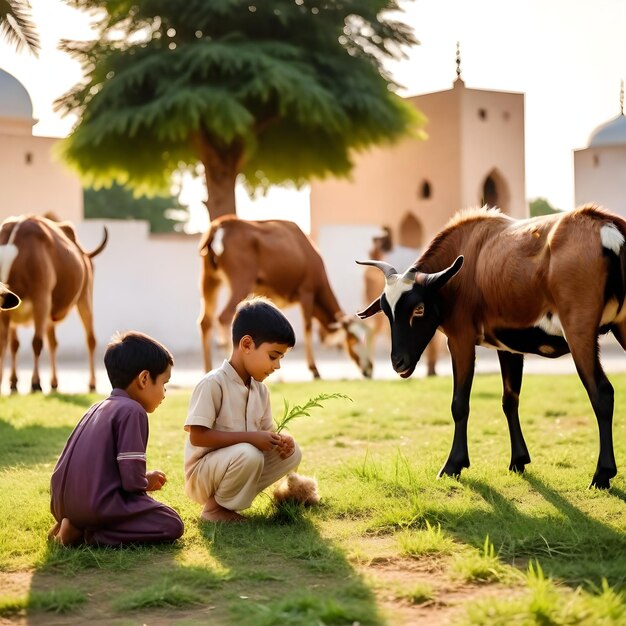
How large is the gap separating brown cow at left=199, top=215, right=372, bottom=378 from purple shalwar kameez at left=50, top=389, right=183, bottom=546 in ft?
28.9

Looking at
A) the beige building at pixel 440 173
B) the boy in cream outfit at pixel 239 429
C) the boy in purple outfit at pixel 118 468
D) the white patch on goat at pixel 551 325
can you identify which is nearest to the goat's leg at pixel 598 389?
the white patch on goat at pixel 551 325

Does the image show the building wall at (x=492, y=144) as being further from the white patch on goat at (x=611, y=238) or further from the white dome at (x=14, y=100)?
the white patch on goat at (x=611, y=238)

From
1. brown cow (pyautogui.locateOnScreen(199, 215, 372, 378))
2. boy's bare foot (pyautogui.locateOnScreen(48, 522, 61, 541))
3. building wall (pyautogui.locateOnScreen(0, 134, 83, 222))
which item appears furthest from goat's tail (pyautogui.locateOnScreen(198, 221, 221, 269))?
building wall (pyautogui.locateOnScreen(0, 134, 83, 222))

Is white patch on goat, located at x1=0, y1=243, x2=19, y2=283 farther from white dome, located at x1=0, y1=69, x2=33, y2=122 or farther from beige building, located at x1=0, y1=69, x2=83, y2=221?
white dome, located at x1=0, y1=69, x2=33, y2=122

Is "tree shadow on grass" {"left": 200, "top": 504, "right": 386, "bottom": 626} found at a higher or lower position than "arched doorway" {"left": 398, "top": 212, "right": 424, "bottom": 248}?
lower

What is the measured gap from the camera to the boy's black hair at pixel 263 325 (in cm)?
447

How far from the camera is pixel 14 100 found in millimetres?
26594

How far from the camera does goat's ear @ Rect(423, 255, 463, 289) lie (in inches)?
213

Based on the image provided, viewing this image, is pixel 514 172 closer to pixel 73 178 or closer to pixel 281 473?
pixel 73 178

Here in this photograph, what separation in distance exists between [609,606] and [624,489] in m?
2.17

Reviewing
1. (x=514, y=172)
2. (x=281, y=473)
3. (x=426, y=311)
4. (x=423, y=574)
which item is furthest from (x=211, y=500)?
(x=514, y=172)

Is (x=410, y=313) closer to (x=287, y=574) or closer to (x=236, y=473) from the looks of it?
(x=236, y=473)

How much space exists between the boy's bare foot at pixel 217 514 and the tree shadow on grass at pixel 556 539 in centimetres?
99

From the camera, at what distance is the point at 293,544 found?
4.20 meters
